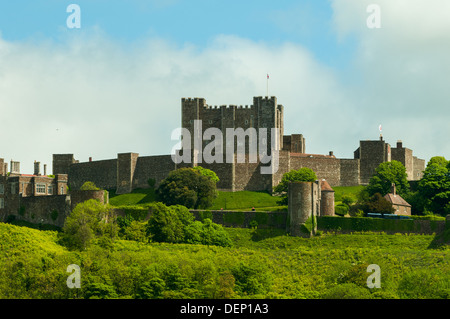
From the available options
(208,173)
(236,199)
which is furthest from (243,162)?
(236,199)

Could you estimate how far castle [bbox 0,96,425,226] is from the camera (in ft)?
364

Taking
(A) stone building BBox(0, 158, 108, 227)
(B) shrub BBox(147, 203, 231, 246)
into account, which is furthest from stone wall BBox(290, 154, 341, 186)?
(A) stone building BBox(0, 158, 108, 227)

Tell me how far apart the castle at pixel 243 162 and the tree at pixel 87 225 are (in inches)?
924

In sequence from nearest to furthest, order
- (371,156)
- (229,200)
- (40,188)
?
(40,188), (229,200), (371,156)

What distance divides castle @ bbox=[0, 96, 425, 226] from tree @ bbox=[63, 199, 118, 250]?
23.5 metres

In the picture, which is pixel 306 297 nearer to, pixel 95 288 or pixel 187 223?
pixel 95 288

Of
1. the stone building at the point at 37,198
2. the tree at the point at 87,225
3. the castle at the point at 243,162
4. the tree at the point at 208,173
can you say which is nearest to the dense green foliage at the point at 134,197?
the castle at the point at 243,162

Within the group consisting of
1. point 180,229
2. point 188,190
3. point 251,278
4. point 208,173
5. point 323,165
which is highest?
point 323,165

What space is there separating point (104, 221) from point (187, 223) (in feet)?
24.9

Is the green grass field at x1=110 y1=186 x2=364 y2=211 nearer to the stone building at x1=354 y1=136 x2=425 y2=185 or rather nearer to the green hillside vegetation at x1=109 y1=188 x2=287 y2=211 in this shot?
the green hillside vegetation at x1=109 y1=188 x2=287 y2=211

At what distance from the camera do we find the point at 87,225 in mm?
83000

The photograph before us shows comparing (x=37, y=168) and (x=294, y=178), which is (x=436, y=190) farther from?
(x=37, y=168)

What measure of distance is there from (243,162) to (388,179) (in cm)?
1678
